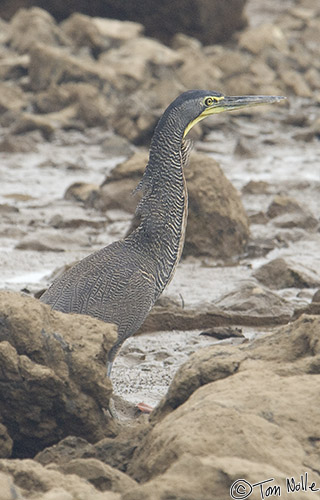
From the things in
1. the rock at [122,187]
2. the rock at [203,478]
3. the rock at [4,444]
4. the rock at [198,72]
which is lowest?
the rock at [198,72]

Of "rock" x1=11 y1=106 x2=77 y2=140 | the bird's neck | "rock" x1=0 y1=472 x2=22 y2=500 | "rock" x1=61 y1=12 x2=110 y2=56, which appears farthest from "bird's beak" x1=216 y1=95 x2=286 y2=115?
"rock" x1=61 y1=12 x2=110 y2=56

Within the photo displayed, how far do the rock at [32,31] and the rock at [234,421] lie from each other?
40.9 ft

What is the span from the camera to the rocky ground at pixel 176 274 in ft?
10.5

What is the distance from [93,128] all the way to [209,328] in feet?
24.8

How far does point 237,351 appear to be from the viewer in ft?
13.0

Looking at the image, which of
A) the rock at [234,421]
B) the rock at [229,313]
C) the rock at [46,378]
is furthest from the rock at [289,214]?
the rock at [46,378]

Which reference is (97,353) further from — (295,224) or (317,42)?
(317,42)

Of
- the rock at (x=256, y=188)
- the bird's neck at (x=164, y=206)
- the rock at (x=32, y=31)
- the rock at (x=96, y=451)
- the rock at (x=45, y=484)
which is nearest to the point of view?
the rock at (x=45, y=484)

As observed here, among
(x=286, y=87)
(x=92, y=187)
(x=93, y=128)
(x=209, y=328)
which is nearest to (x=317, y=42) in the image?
(x=286, y=87)

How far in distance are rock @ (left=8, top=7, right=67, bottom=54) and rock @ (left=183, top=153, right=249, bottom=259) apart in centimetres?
821

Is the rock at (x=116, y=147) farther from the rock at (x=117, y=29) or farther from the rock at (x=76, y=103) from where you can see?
the rock at (x=117, y=29)

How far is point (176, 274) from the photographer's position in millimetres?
7637

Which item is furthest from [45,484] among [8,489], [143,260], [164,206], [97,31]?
[97,31]

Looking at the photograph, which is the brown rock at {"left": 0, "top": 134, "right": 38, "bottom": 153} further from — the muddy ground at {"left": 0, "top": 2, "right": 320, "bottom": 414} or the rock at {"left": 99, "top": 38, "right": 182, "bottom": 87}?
the rock at {"left": 99, "top": 38, "right": 182, "bottom": 87}
